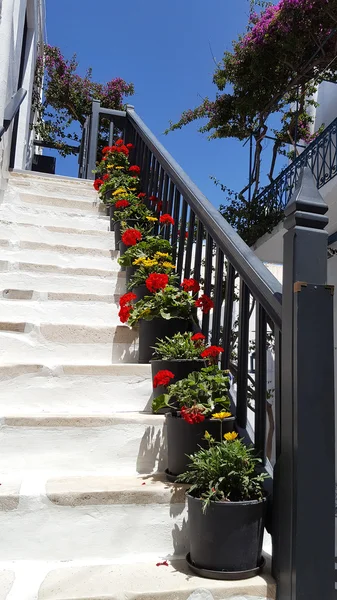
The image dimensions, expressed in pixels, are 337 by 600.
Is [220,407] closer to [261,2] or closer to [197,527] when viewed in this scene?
[197,527]

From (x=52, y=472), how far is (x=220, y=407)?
25.1 inches

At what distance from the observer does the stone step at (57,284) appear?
2.89 metres

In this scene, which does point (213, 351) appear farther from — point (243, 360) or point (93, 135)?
point (93, 135)

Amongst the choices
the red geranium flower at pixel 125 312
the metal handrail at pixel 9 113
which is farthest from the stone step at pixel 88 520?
the metal handrail at pixel 9 113

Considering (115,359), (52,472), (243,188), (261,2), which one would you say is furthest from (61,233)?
(261,2)

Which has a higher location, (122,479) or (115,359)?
(115,359)

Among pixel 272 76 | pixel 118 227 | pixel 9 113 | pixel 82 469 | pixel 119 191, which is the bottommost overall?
pixel 82 469

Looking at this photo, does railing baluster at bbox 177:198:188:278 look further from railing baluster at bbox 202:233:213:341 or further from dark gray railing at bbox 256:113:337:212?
dark gray railing at bbox 256:113:337:212

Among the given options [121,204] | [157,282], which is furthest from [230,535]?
[121,204]

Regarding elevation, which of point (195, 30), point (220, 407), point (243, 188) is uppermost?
point (195, 30)

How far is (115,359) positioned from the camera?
99.7 inches

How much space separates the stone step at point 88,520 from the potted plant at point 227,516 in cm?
17

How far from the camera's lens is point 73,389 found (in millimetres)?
2145

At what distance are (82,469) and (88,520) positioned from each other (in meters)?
0.27
